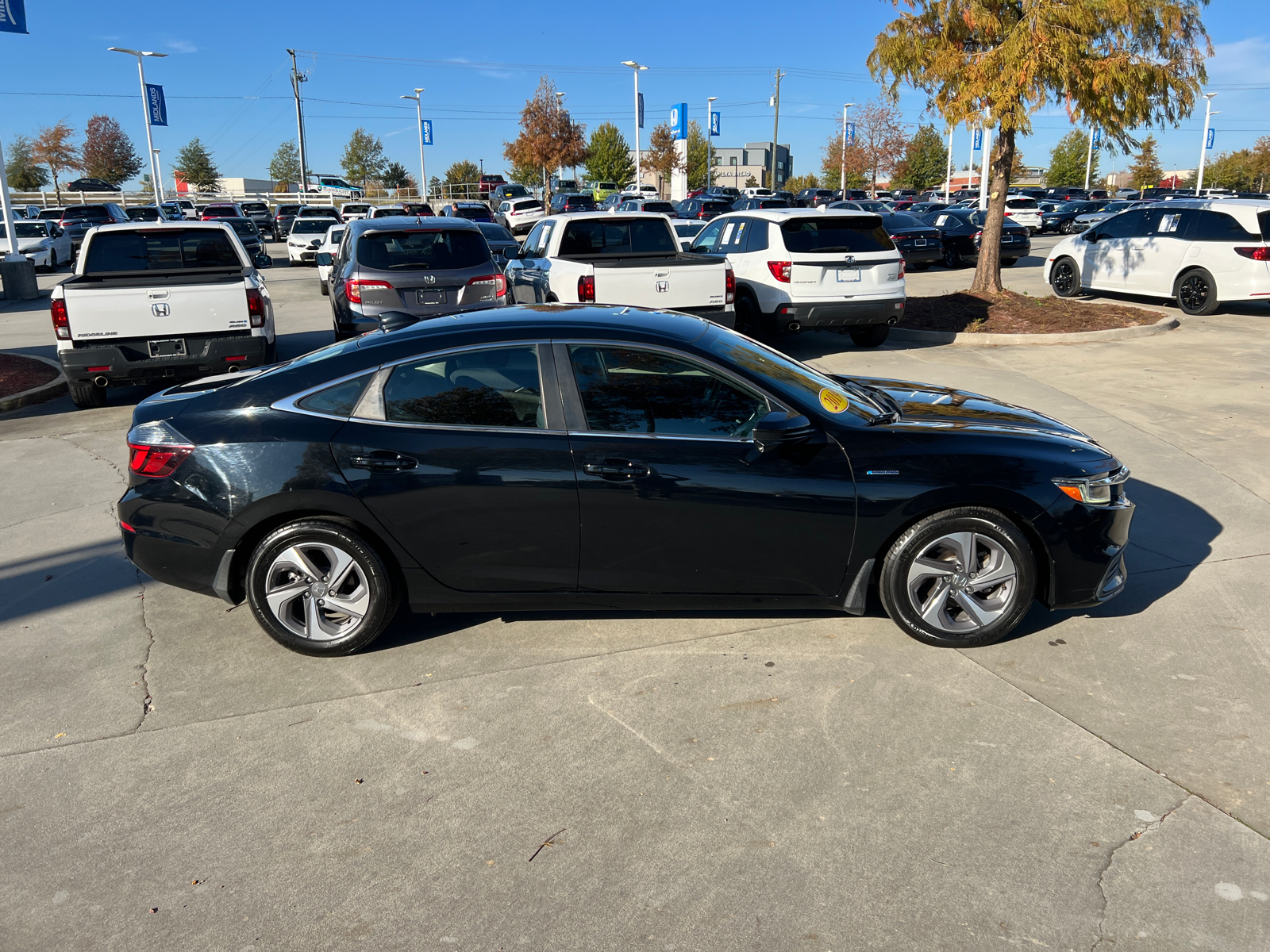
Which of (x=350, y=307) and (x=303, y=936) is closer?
(x=303, y=936)

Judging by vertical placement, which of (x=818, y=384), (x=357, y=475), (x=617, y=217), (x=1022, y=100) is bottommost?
(x=357, y=475)

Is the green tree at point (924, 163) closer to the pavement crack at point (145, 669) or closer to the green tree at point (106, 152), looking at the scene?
the green tree at point (106, 152)

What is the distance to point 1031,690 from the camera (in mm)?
4227

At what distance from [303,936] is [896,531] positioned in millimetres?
2915

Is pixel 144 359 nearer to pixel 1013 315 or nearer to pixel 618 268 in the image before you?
pixel 618 268

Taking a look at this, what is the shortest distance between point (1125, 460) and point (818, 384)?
13.6 ft

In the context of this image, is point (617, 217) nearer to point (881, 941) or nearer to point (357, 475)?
point (357, 475)

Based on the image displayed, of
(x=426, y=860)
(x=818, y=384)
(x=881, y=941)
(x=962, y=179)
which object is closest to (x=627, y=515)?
(x=818, y=384)

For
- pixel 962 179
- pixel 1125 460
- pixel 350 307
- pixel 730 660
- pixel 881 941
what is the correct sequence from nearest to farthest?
1. pixel 881 941
2. pixel 730 660
3. pixel 1125 460
4. pixel 350 307
5. pixel 962 179

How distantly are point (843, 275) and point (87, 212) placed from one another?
1396 inches

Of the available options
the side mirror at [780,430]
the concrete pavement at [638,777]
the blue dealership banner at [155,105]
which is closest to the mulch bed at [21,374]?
the concrete pavement at [638,777]

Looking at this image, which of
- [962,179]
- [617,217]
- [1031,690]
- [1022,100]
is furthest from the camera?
[962,179]

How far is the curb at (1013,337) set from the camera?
1337 centimetres

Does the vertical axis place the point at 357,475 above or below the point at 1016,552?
above
